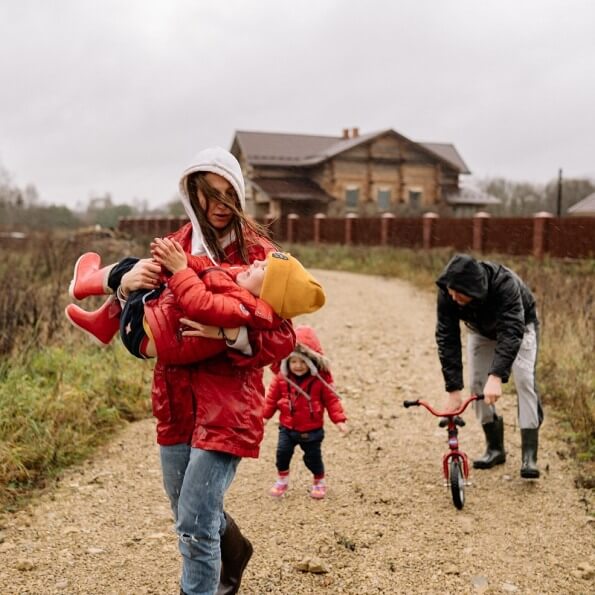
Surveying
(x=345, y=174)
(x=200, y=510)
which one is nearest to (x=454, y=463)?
(x=200, y=510)

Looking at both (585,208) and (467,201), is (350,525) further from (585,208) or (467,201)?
(467,201)

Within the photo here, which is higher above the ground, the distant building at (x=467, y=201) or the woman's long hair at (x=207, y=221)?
the distant building at (x=467, y=201)

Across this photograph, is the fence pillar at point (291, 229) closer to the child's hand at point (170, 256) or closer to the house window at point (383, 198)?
the house window at point (383, 198)

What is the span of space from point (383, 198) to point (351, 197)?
2.08 meters

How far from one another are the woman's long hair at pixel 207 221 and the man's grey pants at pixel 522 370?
2831 mm

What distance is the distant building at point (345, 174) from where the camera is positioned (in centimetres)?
3772

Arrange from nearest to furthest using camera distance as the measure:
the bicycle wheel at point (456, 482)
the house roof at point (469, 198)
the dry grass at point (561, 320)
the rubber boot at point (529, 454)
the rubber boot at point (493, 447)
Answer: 1. the bicycle wheel at point (456, 482)
2. the rubber boot at point (529, 454)
3. the rubber boot at point (493, 447)
4. the dry grass at point (561, 320)
5. the house roof at point (469, 198)

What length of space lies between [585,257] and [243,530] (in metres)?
14.4

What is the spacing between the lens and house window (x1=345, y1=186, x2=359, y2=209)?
3864cm

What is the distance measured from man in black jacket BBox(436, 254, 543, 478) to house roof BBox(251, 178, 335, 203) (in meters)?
30.7

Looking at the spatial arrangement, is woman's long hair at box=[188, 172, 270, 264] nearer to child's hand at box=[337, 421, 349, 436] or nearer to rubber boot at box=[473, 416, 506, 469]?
child's hand at box=[337, 421, 349, 436]

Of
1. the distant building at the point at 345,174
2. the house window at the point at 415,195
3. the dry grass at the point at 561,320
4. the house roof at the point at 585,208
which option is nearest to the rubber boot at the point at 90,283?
the dry grass at the point at 561,320

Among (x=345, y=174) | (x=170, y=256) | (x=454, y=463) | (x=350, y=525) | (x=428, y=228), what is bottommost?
(x=350, y=525)

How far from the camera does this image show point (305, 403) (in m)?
4.75
